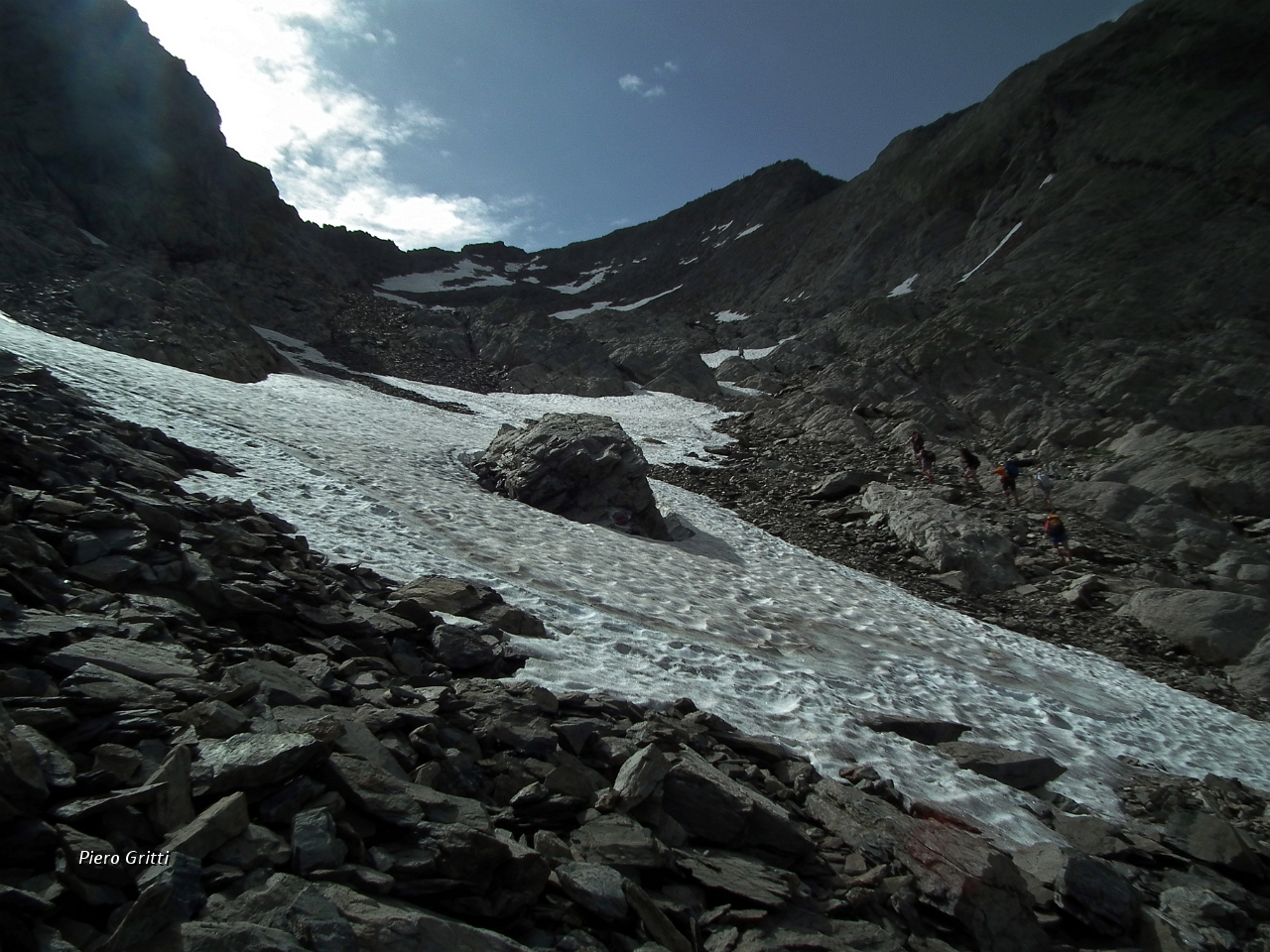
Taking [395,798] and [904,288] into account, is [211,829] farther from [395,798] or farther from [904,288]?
[904,288]

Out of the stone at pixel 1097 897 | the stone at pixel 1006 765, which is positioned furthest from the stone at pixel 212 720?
the stone at pixel 1006 765

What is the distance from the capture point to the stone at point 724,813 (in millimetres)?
4449

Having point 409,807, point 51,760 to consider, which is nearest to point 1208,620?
point 409,807

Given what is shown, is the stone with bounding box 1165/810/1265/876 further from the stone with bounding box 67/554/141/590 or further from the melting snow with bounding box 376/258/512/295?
the melting snow with bounding box 376/258/512/295

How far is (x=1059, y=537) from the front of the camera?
1669 centimetres

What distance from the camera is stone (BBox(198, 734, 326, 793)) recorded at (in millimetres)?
3328

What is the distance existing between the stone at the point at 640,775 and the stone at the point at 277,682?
2255mm

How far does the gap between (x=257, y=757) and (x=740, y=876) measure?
9.72 feet

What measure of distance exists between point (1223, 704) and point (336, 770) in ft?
49.7

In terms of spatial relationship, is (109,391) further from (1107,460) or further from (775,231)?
(775,231)

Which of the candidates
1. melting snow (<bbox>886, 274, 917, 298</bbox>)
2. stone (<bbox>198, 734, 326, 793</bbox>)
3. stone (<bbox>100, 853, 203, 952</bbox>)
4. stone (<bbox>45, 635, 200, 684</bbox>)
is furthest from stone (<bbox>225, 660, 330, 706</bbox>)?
melting snow (<bbox>886, 274, 917, 298</bbox>)

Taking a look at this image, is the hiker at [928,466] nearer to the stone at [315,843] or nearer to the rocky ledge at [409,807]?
the rocky ledge at [409,807]

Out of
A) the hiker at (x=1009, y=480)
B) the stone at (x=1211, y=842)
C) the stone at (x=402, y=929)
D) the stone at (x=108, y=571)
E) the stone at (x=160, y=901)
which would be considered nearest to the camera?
the stone at (x=160, y=901)

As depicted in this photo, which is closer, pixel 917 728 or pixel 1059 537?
pixel 917 728
